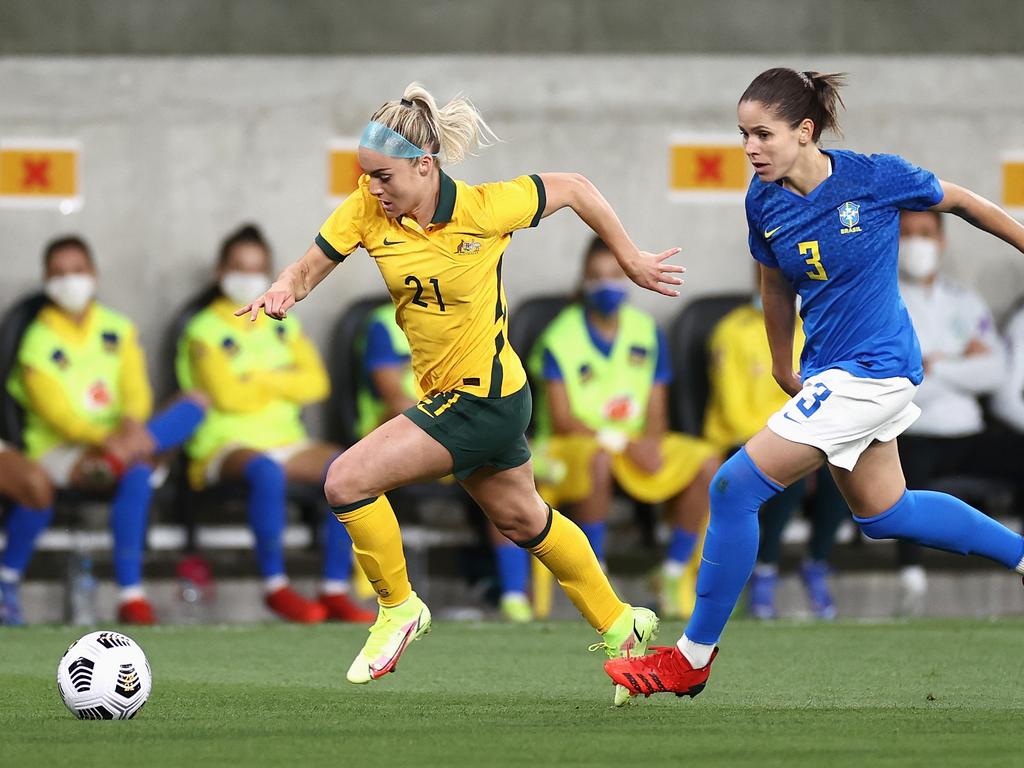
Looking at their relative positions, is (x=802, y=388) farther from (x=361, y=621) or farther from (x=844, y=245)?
(x=361, y=621)

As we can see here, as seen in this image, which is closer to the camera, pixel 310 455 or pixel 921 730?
pixel 921 730

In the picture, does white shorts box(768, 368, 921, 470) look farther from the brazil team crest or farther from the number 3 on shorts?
the brazil team crest

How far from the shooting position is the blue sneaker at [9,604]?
9305 millimetres

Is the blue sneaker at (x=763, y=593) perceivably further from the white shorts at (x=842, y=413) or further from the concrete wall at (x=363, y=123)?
the white shorts at (x=842, y=413)

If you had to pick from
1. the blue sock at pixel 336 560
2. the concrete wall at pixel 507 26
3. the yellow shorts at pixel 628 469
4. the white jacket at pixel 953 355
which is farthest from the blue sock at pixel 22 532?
the white jacket at pixel 953 355

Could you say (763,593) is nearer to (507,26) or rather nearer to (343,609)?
(343,609)

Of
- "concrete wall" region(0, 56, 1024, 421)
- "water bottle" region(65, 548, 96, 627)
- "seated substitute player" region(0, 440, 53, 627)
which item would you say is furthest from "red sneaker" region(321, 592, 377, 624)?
"concrete wall" region(0, 56, 1024, 421)

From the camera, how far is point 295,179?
10680mm

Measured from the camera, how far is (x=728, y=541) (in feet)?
16.9

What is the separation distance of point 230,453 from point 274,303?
4377mm

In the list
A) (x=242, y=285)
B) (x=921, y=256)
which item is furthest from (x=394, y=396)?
(x=921, y=256)

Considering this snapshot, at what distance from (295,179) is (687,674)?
19.6 ft

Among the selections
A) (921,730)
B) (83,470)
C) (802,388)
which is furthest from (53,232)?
(921,730)

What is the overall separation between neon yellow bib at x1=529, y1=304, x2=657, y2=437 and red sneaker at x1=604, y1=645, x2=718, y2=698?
4514mm
